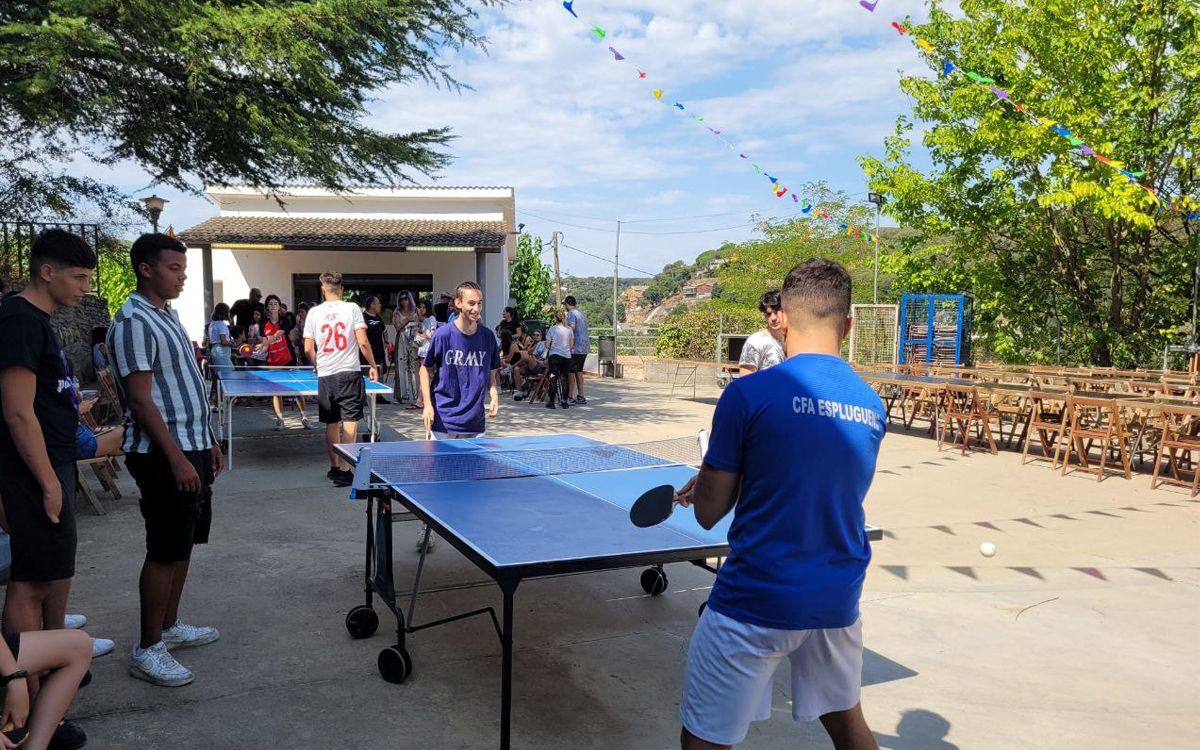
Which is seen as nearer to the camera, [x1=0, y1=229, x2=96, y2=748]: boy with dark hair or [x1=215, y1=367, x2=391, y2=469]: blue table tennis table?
[x1=0, y1=229, x2=96, y2=748]: boy with dark hair

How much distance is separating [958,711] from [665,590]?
1.86 m

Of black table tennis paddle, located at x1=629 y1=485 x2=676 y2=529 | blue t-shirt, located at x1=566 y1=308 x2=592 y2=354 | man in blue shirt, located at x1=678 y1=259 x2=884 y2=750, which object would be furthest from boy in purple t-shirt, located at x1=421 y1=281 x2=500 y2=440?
blue t-shirt, located at x1=566 y1=308 x2=592 y2=354

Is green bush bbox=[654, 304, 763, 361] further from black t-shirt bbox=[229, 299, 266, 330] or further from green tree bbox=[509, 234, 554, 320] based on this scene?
black t-shirt bbox=[229, 299, 266, 330]

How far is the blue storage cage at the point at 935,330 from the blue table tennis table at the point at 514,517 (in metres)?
13.5

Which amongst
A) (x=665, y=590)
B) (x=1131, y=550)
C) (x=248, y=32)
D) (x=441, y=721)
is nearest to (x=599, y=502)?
(x=441, y=721)

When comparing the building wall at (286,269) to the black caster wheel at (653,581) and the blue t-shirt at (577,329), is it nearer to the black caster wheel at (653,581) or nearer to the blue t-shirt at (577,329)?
the blue t-shirt at (577,329)

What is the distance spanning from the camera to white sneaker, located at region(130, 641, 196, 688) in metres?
3.62

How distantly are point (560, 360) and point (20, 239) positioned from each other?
7856 millimetres

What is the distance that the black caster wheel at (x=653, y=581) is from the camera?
5008 millimetres

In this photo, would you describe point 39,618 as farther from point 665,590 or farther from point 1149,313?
point 1149,313

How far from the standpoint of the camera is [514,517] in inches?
139

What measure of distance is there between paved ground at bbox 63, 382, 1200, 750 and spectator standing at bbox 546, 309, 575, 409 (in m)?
7.71

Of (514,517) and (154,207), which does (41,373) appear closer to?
(514,517)

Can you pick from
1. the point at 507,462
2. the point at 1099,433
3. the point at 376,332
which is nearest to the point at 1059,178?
the point at 1099,433
